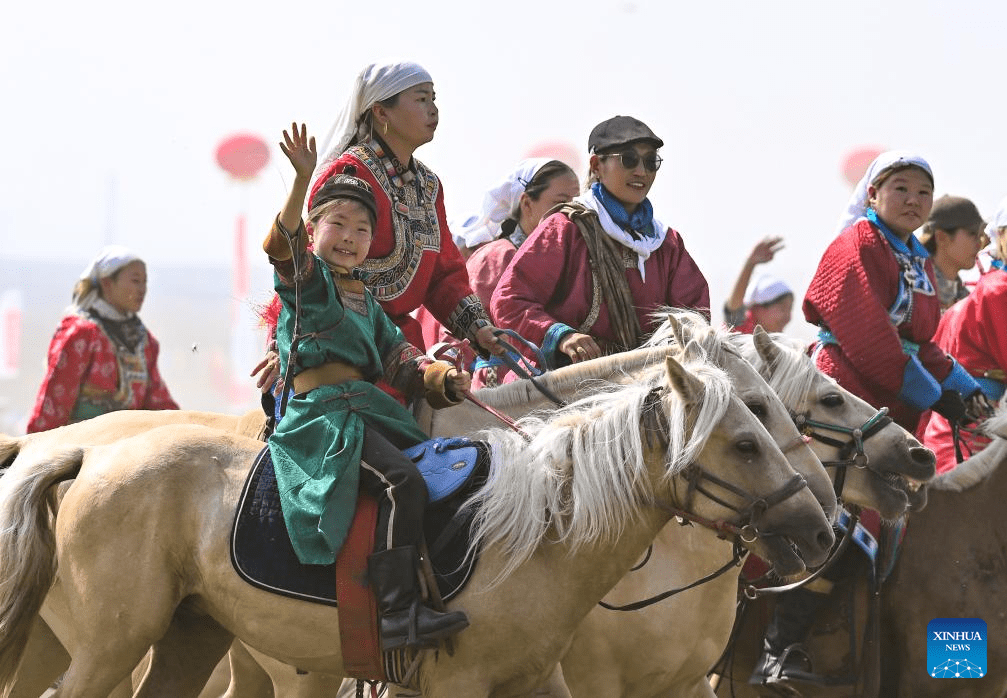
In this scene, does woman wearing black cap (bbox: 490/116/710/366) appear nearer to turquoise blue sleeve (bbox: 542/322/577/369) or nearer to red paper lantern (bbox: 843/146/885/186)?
turquoise blue sleeve (bbox: 542/322/577/369)

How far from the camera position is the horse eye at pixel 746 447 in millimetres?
4293

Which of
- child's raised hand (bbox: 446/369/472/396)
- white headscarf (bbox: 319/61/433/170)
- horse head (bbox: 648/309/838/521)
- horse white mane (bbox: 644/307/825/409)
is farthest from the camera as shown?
white headscarf (bbox: 319/61/433/170)

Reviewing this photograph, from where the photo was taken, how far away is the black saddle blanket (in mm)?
4520

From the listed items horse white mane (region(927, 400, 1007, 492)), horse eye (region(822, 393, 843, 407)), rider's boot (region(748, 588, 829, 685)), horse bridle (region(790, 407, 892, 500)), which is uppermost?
horse eye (region(822, 393, 843, 407))

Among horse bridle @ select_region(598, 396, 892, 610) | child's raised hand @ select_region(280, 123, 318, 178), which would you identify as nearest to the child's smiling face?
child's raised hand @ select_region(280, 123, 318, 178)

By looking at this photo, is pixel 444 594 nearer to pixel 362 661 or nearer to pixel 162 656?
pixel 362 661

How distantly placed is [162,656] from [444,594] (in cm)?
126

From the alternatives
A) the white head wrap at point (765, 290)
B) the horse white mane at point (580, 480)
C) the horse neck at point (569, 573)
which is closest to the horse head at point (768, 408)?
the horse white mane at point (580, 480)

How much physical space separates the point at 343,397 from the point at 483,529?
2.20 ft

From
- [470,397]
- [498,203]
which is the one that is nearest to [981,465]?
[470,397]

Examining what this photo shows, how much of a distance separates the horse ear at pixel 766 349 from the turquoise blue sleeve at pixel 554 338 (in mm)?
800

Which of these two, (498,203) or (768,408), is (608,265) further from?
(498,203)

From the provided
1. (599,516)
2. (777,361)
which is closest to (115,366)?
(777,361)

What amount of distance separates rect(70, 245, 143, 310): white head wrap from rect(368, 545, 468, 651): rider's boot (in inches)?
209
